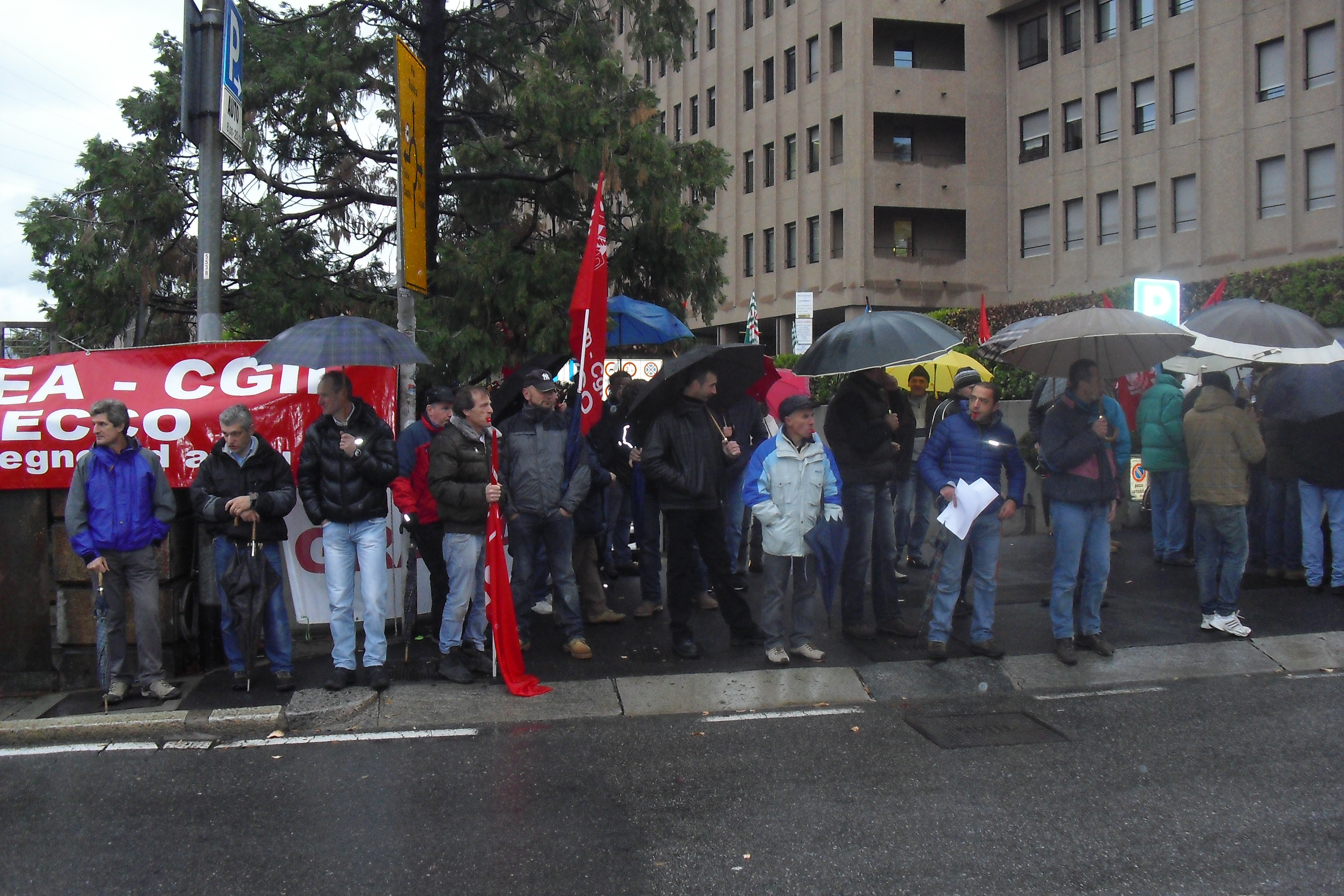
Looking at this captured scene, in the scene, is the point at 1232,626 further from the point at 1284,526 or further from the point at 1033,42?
the point at 1033,42

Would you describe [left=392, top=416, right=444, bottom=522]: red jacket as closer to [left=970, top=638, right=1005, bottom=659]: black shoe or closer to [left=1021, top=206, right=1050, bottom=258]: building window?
[left=970, top=638, right=1005, bottom=659]: black shoe

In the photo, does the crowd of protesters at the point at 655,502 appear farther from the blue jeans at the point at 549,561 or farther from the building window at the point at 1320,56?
the building window at the point at 1320,56

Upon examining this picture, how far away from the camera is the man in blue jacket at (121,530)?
6727 mm

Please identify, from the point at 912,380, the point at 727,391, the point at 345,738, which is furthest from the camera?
the point at 912,380

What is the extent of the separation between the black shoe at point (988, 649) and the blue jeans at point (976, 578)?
3cm

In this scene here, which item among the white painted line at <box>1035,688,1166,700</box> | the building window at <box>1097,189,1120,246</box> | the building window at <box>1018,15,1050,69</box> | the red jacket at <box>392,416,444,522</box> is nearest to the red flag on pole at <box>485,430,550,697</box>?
the red jacket at <box>392,416,444,522</box>

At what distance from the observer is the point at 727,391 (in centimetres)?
851

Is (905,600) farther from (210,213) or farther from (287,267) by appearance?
(287,267)

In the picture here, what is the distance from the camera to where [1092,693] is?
689cm

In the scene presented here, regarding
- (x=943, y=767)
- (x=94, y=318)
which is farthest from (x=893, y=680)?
(x=94, y=318)

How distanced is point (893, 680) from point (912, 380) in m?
4.34

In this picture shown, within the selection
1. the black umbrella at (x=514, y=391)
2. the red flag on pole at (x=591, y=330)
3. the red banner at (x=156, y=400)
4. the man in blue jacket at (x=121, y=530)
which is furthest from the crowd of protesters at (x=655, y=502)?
the black umbrella at (x=514, y=391)

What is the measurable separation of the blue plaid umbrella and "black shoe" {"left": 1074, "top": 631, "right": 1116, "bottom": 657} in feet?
15.8

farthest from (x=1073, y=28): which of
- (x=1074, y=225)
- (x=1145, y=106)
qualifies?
(x=1074, y=225)
